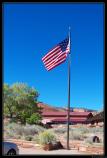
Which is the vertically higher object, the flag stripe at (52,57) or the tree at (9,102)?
the flag stripe at (52,57)

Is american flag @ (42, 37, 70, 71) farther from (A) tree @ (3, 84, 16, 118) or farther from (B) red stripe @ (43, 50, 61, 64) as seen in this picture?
(A) tree @ (3, 84, 16, 118)

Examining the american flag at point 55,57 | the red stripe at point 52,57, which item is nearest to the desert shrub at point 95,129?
the american flag at point 55,57

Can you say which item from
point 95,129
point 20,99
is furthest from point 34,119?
point 95,129

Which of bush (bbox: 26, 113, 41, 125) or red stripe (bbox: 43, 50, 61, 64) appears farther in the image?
bush (bbox: 26, 113, 41, 125)

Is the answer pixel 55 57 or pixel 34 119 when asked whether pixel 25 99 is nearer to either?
pixel 34 119

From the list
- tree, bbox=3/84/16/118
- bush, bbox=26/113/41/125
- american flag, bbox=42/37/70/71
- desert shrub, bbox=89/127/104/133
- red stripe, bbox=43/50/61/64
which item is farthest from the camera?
tree, bbox=3/84/16/118

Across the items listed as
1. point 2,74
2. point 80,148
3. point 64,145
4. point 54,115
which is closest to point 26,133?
point 64,145

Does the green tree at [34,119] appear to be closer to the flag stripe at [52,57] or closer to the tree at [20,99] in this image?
the tree at [20,99]

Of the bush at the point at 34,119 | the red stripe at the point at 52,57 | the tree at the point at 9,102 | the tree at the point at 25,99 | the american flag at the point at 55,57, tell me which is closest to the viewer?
the american flag at the point at 55,57

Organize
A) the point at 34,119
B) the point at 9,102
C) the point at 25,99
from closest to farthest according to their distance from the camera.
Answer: the point at 34,119 → the point at 25,99 → the point at 9,102

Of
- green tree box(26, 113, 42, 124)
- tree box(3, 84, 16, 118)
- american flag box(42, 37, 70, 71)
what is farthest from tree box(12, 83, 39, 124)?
american flag box(42, 37, 70, 71)

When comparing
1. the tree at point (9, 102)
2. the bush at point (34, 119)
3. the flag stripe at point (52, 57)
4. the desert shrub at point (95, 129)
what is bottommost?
the desert shrub at point (95, 129)

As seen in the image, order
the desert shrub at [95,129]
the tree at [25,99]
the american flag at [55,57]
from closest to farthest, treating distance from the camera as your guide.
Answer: the american flag at [55,57] → the desert shrub at [95,129] → the tree at [25,99]

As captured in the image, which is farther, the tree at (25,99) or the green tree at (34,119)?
the tree at (25,99)
